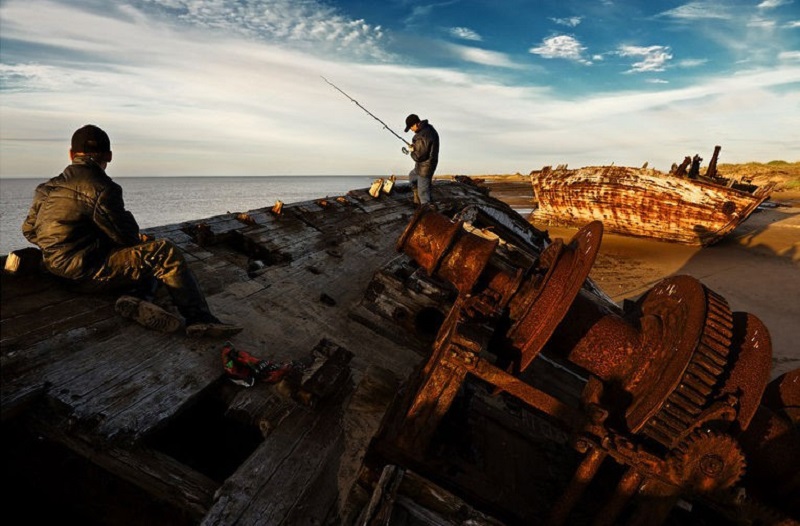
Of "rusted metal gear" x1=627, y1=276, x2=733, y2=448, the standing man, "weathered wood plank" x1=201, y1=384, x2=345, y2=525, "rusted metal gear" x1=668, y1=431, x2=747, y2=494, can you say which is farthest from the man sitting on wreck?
the standing man

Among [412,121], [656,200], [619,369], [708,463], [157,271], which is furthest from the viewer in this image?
[656,200]

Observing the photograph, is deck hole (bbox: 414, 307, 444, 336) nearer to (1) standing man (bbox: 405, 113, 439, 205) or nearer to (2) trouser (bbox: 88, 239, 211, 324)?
(2) trouser (bbox: 88, 239, 211, 324)

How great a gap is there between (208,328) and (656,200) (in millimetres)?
19460

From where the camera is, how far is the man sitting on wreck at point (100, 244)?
367 centimetres

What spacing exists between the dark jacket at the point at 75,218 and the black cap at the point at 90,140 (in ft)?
0.35

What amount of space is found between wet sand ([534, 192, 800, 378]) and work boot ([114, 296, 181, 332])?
30.0 feet

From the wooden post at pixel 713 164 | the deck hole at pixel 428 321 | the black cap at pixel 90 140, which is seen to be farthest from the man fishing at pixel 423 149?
the wooden post at pixel 713 164

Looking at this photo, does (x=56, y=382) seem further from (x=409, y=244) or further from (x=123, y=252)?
(x=409, y=244)

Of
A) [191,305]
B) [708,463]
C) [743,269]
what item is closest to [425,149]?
[191,305]

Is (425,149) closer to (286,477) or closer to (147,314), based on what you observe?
(147,314)

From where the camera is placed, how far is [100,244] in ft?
12.8

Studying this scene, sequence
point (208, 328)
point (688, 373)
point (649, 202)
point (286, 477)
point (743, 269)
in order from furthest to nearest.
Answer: point (649, 202) → point (743, 269) → point (208, 328) → point (286, 477) → point (688, 373)

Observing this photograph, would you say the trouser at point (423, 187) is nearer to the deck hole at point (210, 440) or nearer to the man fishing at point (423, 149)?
the man fishing at point (423, 149)

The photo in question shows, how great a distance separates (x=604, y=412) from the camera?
237 cm
